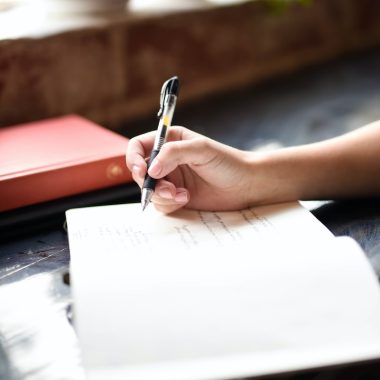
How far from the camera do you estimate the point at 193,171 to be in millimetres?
913

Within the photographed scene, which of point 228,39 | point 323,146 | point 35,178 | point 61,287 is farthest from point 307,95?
point 61,287

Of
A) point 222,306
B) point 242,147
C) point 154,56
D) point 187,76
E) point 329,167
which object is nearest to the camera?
point 222,306

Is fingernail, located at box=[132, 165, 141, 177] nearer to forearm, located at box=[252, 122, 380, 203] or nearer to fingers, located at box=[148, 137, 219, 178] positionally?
fingers, located at box=[148, 137, 219, 178]

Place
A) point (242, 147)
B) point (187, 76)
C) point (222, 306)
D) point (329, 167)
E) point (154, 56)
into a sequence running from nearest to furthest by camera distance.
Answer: point (222, 306) → point (329, 167) → point (242, 147) → point (154, 56) → point (187, 76)

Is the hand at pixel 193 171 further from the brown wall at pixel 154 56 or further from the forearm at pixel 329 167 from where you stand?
the brown wall at pixel 154 56

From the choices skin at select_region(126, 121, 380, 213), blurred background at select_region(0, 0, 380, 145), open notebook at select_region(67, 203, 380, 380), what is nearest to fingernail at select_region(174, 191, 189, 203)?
skin at select_region(126, 121, 380, 213)

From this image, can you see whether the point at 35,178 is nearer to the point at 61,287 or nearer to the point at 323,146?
the point at 61,287

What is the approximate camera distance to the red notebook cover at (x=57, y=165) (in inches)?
33.4

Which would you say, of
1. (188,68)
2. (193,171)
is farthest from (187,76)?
(193,171)

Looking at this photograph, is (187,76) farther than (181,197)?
Yes

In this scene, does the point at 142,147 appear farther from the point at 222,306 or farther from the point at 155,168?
the point at 222,306

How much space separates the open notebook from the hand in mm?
110

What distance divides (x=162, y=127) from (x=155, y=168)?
0.08m

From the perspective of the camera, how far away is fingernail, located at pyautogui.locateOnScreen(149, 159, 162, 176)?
814 mm
